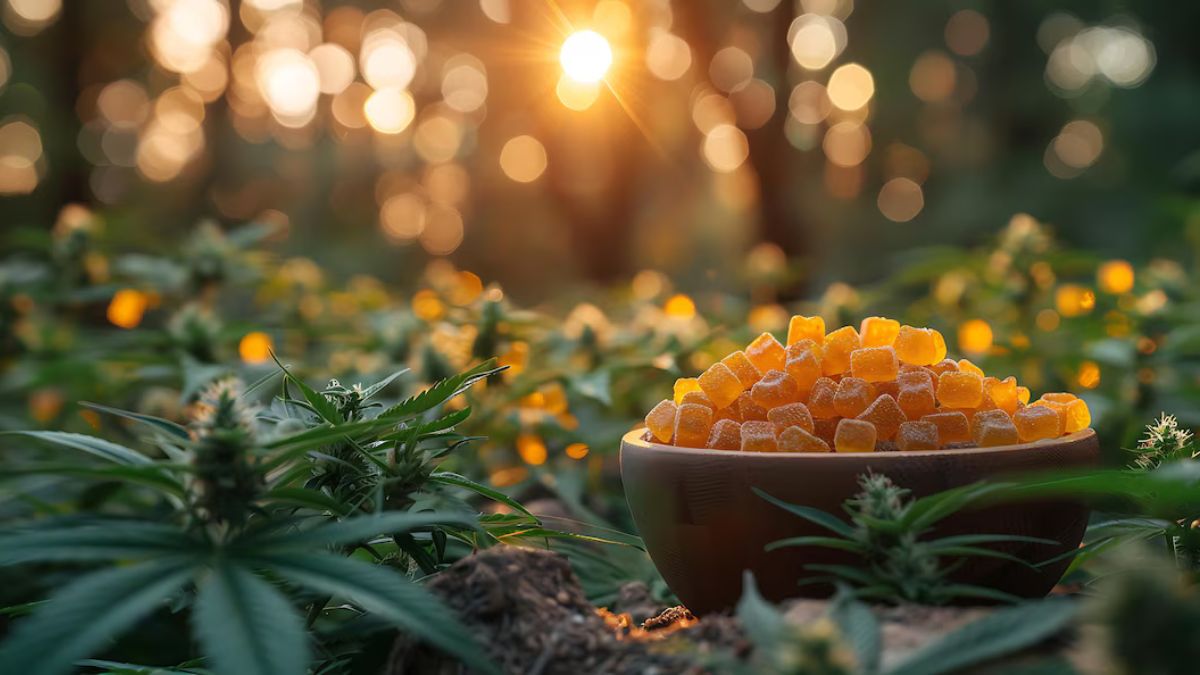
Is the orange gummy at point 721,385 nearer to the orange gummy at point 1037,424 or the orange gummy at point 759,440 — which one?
the orange gummy at point 759,440

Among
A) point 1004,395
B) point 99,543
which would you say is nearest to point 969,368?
point 1004,395

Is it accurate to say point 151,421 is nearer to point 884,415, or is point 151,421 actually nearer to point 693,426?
point 693,426

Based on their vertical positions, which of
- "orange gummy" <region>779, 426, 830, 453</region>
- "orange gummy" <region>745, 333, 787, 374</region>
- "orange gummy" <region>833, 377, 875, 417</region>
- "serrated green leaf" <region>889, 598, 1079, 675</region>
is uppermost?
"orange gummy" <region>745, 333, 787, 374</region>

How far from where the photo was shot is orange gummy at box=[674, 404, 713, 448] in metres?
1.38

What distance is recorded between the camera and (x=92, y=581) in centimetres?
96

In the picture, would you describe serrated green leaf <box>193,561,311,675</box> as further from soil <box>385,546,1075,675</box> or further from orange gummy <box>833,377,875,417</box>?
orange gummy <box>833,377,875,417</box>

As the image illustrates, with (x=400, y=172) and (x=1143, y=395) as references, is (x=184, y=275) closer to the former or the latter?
(x=1143, y=395)

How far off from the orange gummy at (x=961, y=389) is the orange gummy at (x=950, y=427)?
39mm

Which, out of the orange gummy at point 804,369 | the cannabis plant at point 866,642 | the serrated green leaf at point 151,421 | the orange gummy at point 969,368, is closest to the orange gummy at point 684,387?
the orange gummy at point 804,369

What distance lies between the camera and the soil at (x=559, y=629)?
3.51 feet

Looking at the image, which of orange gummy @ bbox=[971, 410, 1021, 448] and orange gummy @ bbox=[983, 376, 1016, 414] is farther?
orange gummy @ bbox=[983, 376, 1016, 414]

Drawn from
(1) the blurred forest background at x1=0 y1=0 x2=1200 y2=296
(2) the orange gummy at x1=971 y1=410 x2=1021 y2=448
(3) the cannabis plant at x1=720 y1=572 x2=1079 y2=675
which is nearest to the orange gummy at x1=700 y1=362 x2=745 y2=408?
(2) the orange gummy at x1=971 y1=410 x2=1021 y2=448

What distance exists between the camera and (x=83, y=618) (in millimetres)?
912

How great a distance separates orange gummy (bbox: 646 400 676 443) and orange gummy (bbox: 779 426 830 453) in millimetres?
186
